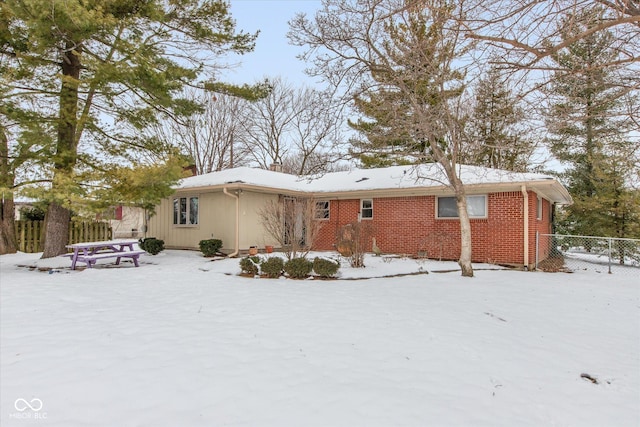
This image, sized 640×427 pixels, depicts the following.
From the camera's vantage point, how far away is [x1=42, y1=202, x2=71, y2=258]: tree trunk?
11.6 m

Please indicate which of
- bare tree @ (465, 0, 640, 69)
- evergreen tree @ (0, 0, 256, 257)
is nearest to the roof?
evergreen tree @ (0, 0, 256, 257)

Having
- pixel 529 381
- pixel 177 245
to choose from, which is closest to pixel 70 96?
pixel 177 245

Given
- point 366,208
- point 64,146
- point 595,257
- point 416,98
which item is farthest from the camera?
point 595,257

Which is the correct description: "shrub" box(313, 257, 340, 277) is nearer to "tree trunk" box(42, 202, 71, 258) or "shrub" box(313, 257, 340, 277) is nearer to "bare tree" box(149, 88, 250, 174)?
"tree trunk" box(42, 202, 71, 258)

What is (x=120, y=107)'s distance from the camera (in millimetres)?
11453

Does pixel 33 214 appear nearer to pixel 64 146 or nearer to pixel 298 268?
pixel 64 146

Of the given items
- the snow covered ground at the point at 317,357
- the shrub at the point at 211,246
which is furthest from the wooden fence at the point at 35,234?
the snow covered ground at the point at 317,357

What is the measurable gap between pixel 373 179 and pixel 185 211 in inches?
311

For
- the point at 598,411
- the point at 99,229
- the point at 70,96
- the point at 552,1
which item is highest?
the point at 70,96

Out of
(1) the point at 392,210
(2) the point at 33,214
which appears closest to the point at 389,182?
(1) the point at 392,210

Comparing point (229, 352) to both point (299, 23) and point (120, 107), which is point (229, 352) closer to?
point (299, 23)

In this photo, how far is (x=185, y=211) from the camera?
14.8m

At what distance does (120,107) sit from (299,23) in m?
6.45

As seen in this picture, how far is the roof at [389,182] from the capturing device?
10992mm
